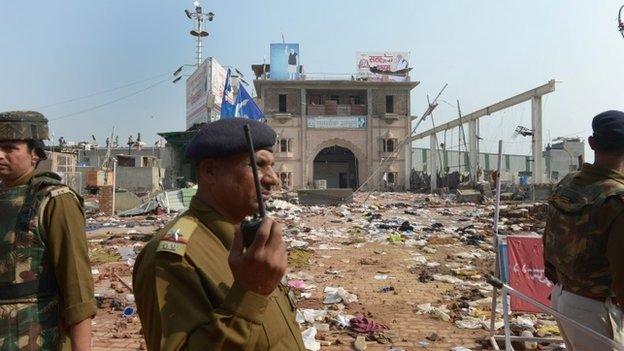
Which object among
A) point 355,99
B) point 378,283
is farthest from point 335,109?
point 378,283

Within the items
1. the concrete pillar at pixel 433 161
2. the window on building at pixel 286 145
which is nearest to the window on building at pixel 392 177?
the concrete pillar at pixel 433 161

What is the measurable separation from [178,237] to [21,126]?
1.31m

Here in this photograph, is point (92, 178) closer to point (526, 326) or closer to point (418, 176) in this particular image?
point (526, 326)

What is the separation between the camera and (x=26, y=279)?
186cm

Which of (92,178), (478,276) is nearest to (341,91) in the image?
(92,178)

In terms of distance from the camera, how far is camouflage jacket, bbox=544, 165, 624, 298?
204 cm

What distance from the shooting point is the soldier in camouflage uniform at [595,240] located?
2012 mm

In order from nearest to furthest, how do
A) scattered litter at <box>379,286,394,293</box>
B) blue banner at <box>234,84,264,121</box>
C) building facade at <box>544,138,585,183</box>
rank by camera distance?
scattered litter at <box>379,286,394,293</box> < blue banner at <box>234,84,264,121</box> < building facade at <box>544,138,585,183</box>

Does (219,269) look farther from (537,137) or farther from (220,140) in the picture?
(537,137)

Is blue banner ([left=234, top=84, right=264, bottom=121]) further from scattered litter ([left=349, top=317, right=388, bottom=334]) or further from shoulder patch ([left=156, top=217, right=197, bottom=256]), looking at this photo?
shoulder patch ([left=156, top=217, right=197, bottom=256])

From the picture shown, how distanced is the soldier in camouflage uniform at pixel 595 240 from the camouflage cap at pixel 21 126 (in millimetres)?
2527

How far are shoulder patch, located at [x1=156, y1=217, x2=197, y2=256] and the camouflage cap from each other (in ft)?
4.00

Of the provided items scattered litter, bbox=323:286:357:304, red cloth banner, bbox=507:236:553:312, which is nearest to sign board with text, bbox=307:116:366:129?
scattered litter, bbox=323:286:357:304

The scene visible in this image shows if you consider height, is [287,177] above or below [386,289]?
above
